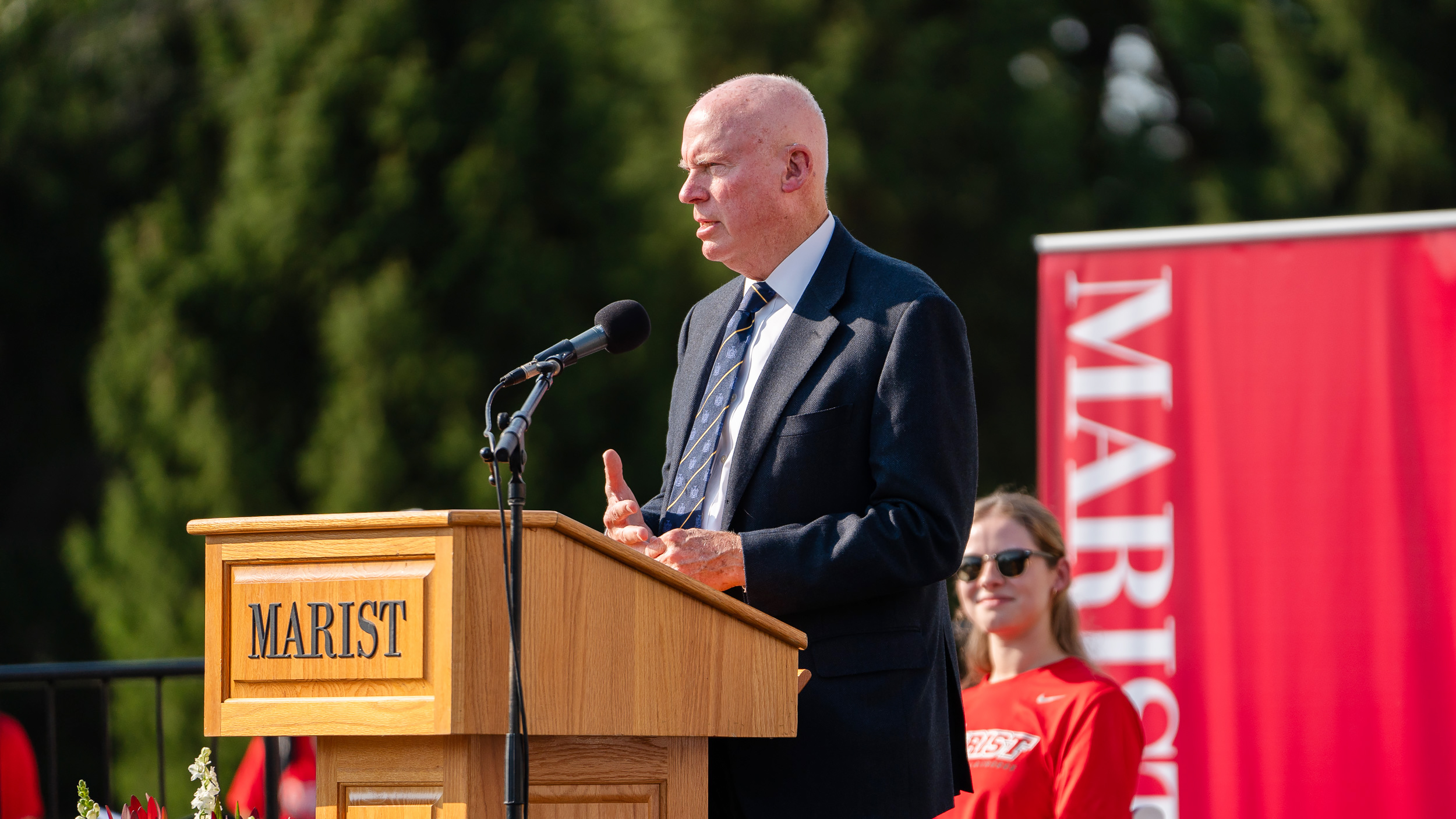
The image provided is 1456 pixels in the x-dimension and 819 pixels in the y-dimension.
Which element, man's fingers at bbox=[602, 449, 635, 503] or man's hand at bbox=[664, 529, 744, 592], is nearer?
man's hand at bbox=[664, 529, 744, 592]

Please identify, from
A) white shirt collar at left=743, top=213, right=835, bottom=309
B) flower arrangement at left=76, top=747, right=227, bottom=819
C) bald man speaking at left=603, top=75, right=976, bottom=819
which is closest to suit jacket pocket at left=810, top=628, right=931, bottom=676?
bald man speaking at left=603, top=75, right=976, bottom=819

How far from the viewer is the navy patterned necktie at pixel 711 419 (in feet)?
8.59

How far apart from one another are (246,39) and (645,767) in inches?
331

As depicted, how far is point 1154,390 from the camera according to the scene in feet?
16.6

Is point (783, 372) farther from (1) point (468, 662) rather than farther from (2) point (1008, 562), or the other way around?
(2) point (1008, 562)

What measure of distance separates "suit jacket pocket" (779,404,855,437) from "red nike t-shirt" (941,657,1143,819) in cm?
145

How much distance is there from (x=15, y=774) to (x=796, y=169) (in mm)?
3392

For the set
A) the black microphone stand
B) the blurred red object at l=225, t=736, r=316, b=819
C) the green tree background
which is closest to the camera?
the black microphone stand

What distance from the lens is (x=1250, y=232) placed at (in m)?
4.96

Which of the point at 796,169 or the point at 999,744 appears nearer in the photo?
the point at 796,169

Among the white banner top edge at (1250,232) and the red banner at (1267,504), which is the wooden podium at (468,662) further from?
the white banner top edge at (1250,232)

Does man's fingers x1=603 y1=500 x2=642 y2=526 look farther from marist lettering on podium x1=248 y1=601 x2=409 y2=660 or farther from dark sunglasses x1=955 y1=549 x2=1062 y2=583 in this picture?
dark sunglasses x1=955 y1=549 x2=1062 y2=583

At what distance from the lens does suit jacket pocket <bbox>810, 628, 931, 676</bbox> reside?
2406mm

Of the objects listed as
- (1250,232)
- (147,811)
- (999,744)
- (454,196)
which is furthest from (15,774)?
(454,196)
